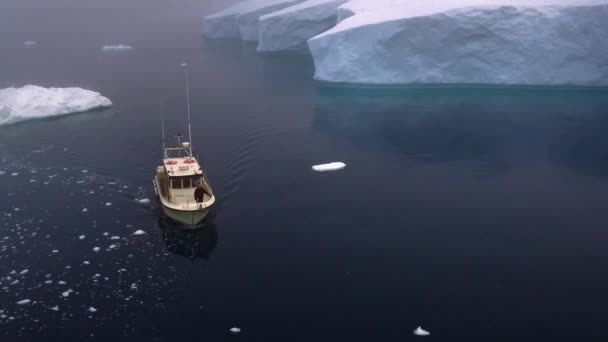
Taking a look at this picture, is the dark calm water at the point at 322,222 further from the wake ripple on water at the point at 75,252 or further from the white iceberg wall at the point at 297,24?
the white iceberg wall at the point at 297,24

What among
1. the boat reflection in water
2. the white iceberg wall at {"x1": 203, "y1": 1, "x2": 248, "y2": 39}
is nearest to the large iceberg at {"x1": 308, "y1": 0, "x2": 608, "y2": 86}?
the boat reflection in water

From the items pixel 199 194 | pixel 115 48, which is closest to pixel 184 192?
pixel 199 194

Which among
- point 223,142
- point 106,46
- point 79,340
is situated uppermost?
point 106,46

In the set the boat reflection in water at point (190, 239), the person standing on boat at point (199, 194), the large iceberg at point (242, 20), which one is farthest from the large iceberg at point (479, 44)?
the boat reflection in water at point (190, 239)

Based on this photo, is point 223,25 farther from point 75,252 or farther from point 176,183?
point 75,252

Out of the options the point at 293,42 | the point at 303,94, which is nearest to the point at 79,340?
the point at 303,94

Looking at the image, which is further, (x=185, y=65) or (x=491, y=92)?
(x=185, y=65)

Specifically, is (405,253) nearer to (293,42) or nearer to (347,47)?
(347,47)
